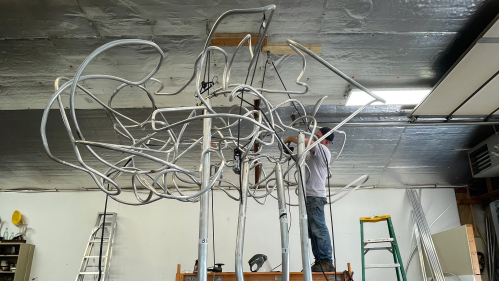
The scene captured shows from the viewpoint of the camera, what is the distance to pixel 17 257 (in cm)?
504

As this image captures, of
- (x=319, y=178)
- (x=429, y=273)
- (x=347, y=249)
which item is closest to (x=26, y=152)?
(x=319, y=178)

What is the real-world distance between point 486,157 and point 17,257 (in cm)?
642

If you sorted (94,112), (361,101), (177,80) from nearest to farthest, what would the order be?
1. (177,80)
2. (361,101)
3. (94,112)

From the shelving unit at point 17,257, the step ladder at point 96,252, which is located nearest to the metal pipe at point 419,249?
the step ladder at point 96,252

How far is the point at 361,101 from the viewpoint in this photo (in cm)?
348

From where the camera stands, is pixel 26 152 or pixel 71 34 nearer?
pixel 71 34

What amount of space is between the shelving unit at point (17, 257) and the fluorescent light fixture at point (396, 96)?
4.83 meters

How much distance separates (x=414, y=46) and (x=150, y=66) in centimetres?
216

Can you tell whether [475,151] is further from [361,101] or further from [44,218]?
[44,218]

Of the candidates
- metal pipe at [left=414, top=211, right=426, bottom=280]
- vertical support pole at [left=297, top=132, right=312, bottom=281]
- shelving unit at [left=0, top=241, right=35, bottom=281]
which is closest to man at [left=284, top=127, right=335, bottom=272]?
vertical support pole at [left=297, top=132, right=312, bottom=281]

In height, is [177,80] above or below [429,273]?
above

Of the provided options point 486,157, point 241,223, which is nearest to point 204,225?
point 241,223

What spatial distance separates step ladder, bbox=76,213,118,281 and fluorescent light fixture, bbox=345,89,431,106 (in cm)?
381

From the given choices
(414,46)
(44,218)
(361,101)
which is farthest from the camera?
(44,218)
